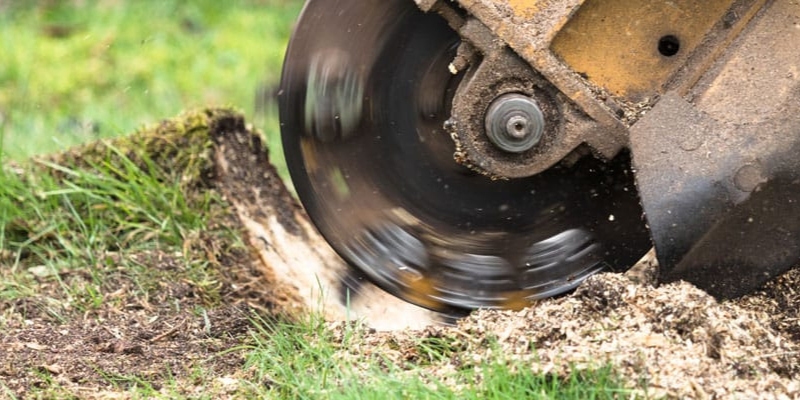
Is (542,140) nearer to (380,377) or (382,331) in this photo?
(382,331)

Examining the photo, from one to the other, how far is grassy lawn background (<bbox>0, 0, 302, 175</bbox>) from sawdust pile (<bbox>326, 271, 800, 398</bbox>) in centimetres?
231

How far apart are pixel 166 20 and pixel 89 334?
486 cm

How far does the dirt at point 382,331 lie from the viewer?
275 centimetres

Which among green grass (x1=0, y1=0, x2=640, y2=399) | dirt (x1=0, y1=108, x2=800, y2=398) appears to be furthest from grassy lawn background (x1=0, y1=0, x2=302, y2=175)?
dirt (x1=0, y1=108, x2=800, y2=398)

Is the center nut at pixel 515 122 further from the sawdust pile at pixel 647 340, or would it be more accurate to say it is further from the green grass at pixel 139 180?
the green grass at pixel 139 180

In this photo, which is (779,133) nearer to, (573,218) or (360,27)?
(573,218)

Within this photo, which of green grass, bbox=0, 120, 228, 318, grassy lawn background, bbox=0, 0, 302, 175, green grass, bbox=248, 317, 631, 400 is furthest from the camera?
grassy lawn background, bbox=0, 0, 302, 175

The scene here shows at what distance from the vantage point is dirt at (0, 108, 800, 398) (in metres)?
2.75

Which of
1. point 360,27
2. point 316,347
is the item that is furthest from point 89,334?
point 360,27

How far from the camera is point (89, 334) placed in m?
3.49

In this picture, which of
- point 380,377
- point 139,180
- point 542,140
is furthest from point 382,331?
point 139,180

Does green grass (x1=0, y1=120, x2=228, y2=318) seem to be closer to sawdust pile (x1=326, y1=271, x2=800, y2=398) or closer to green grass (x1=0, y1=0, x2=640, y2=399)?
green grass (x1=0, y1=0, x2=640, y2=399)

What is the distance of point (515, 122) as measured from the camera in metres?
3.14

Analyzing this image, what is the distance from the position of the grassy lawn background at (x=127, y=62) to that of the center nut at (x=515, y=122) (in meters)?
2.08
